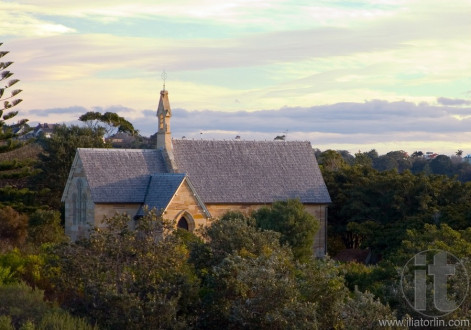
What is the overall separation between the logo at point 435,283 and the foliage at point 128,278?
4151 mm

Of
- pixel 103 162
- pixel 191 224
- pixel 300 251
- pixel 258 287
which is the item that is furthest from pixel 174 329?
pixel 103 162

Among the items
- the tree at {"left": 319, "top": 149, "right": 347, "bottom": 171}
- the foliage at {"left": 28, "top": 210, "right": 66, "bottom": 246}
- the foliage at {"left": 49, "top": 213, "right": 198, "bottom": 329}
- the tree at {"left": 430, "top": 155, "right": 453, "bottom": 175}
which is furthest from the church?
the tree at {"left": 430, "top": 155, "right": 453, "bottom": 175}

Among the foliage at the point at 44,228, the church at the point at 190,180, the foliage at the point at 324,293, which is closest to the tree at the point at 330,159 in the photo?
the church at the point at 190,180

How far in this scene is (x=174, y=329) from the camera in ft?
52.0

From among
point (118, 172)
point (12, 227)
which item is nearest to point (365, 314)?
point (118, 172)

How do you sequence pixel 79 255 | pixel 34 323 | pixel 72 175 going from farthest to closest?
pixel 72 175 → pixel 79 255 → pixel 34 323

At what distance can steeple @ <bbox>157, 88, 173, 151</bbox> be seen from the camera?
124 feet

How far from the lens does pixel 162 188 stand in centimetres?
3466

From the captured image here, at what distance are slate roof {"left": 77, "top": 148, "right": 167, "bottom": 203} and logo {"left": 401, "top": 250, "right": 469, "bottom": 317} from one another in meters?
18.3

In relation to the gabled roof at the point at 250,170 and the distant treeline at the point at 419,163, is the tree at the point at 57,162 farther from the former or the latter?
the distant treeline at the point at 419,163

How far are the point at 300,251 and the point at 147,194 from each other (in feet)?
24.0

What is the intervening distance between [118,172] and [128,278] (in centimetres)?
1934

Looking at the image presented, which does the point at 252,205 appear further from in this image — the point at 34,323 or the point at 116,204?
the point at 34,323

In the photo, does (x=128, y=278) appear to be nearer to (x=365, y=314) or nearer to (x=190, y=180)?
(x=365, y=314)
